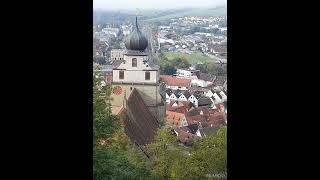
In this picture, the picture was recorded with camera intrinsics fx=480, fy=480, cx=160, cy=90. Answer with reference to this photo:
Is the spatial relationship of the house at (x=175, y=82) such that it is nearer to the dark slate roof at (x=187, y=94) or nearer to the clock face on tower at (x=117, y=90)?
the dark slate roof at (x=187, y=94)

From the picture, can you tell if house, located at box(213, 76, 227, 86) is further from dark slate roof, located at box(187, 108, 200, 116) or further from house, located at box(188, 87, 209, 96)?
dark slate roof, located at box(187, 108, 200, 116)

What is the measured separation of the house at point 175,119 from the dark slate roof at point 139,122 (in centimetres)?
13

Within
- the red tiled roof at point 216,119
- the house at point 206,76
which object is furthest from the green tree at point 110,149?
the house at point 206,76

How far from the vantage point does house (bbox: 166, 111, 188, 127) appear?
9.40 ft

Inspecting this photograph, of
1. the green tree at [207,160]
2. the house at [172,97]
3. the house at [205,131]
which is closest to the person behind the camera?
the green tree at [207,160]

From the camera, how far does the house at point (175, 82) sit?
2730 millimetres

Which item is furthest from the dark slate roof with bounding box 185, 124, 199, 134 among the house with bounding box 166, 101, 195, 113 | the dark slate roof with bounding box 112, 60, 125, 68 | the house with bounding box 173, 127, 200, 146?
A: the dark slate roof with bounding box 112, 60, 125, 68

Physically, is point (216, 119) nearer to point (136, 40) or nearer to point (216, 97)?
point (216, 97)

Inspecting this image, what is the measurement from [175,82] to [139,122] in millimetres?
415

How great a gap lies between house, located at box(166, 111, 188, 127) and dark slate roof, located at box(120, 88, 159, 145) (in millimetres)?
128
